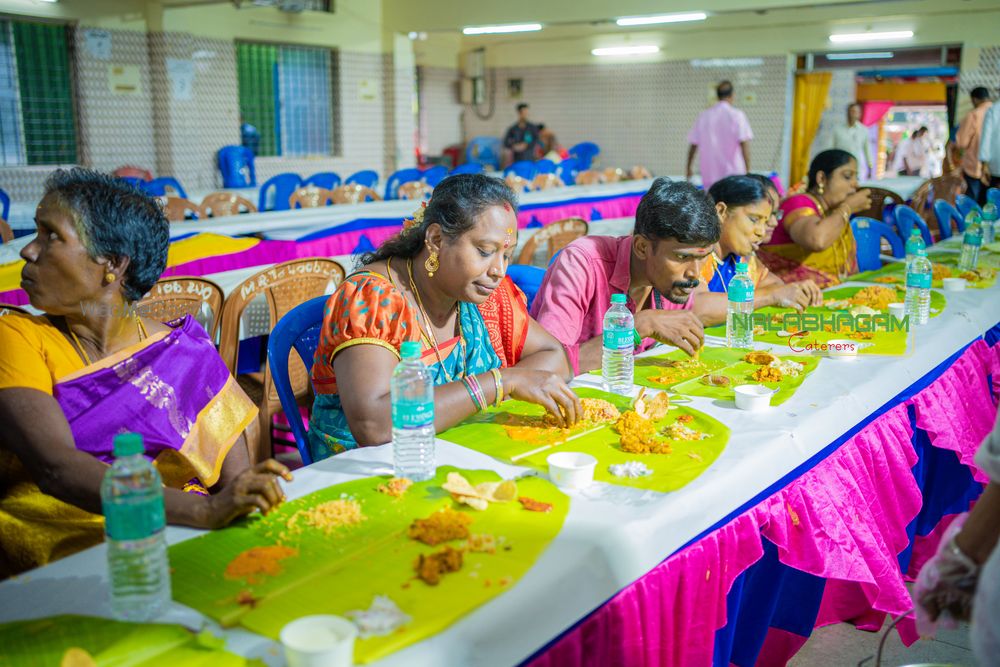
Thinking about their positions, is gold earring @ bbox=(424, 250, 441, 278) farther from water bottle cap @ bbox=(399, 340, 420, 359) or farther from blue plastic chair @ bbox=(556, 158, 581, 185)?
blue plastic chair @ bbox=(556, 158, 581, 185)

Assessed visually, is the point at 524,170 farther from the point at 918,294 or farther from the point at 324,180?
the point at 918,294

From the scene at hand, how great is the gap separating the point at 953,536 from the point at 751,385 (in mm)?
1149

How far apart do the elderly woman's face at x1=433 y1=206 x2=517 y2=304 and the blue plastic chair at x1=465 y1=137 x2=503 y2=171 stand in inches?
578

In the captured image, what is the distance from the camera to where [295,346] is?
9.07 ft

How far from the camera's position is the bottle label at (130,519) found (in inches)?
54.0

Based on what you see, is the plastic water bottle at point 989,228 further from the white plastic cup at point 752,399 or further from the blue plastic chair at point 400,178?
the blue plastic chair at point 400,178

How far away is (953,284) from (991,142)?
691 cm

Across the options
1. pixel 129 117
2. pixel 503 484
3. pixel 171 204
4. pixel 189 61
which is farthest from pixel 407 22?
pixel 503 484

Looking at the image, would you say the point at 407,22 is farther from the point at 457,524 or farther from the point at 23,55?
the point at 457,524

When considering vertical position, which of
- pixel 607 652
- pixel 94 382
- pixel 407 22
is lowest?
pixel 607 652

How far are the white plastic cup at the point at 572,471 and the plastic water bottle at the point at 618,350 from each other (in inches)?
28.6

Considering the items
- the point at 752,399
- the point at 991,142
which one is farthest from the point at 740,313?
the point at 991,142

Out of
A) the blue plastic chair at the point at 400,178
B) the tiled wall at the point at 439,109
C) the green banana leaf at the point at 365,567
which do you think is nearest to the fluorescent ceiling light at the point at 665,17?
the blue plastic chair at the point at 400,178

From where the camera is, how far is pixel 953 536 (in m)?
1.46
